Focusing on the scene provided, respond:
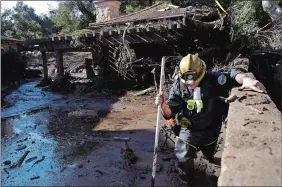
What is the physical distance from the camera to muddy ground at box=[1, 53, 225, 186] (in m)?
4.29

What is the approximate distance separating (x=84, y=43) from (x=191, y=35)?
14.1 ft

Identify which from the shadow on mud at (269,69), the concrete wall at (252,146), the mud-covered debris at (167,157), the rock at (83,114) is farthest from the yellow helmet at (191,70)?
the shadow on mud at (269,69)

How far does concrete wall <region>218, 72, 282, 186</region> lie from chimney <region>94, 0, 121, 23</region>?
41.3ft

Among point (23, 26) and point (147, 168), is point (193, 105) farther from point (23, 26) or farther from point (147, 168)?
point (23, 26)

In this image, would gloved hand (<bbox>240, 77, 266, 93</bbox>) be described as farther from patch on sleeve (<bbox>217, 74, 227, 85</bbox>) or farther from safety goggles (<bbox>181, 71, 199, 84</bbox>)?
safety goggles (<bbox>181, 71, 199, 84</bbox>)

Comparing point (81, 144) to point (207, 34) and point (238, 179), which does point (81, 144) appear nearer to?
point (238, 179)

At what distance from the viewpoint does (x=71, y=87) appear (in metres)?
13.0

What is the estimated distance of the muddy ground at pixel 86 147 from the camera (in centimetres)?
429

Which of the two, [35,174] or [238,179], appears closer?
[238,179]

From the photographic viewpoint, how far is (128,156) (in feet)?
16.1

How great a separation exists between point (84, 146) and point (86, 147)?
8 centimetres

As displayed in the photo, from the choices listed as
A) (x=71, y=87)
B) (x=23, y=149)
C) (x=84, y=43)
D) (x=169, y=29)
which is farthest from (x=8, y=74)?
(x=23, y=149)

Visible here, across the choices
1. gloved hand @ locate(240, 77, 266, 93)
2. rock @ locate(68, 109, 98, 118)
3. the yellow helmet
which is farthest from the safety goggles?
rock @ locate(68, 109, 98, 118)

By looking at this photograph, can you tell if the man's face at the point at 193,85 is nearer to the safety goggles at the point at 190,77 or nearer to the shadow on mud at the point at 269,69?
the safety goggles at the point at 190,77
